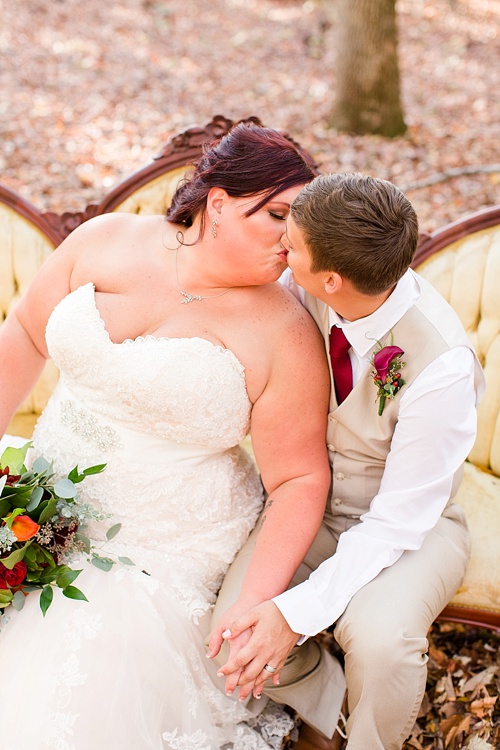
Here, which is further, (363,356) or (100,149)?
(100,149)

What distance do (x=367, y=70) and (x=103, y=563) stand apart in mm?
6275

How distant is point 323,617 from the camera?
7.19 feet

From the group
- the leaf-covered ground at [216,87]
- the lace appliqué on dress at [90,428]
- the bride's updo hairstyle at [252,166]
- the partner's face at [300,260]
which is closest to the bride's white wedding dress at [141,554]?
the lace appliqué on dress at [90,428]

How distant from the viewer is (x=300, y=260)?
83.8 inches

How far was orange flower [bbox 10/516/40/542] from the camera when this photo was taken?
2051mm

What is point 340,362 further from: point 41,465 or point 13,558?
point 13,558

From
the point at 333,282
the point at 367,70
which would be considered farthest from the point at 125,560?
the point at 367,70

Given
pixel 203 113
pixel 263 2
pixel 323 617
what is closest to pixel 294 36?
pixel 263 2

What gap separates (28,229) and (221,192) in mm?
1373

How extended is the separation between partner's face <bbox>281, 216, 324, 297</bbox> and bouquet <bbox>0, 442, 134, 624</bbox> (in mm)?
803

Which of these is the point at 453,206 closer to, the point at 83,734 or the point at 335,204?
the point at 335,204

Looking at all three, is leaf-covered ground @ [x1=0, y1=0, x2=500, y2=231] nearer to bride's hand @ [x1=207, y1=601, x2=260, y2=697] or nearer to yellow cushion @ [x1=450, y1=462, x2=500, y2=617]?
yellow cushion @ [x1=450, y1=462, x2=500, y2=617]

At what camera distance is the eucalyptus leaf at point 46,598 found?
6.88 ft

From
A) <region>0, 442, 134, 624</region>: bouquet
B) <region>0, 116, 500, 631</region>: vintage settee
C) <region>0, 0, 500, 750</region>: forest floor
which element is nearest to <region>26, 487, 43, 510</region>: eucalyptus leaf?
<region>0, 442, 134, 624</region>: bouquet
